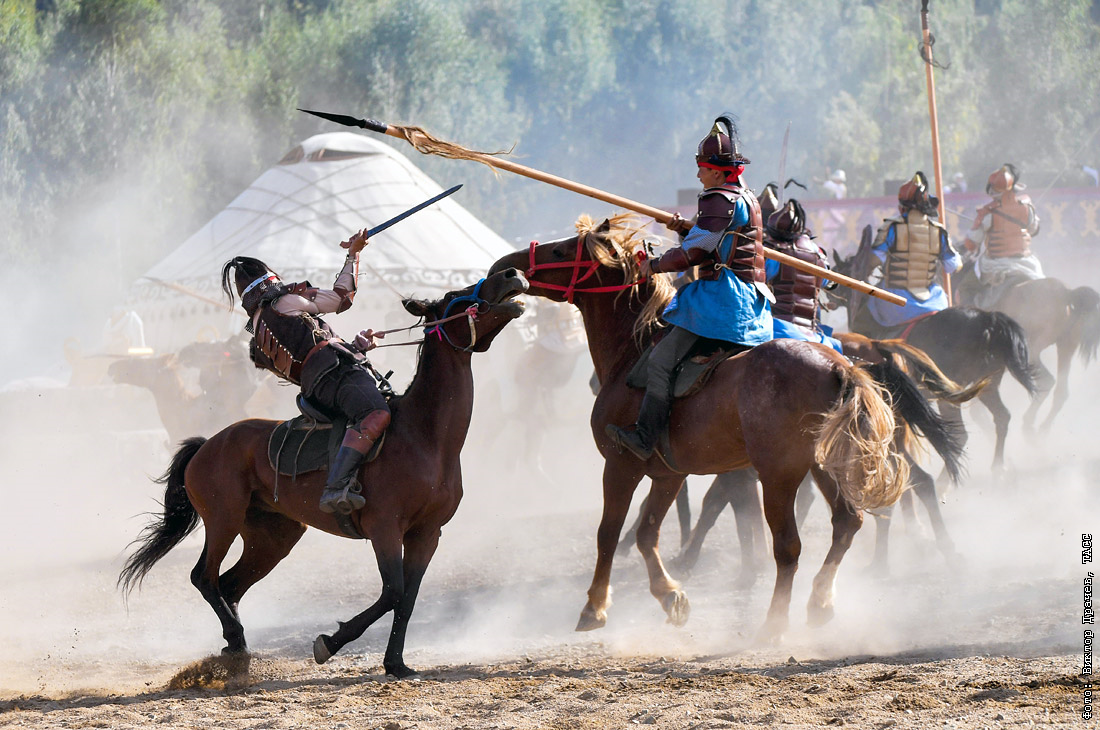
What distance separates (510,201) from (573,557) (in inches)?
1467

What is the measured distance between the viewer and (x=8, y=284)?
28.0 meters

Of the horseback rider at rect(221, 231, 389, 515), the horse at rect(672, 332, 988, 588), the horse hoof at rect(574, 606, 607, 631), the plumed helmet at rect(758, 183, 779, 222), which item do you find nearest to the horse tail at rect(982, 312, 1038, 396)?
the horse at rect(672, 332, 988, 588)

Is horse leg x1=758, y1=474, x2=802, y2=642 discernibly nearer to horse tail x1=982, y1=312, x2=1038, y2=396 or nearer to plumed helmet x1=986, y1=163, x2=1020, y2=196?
horse tail x1=982, y1=312, x2=1038, y2=396

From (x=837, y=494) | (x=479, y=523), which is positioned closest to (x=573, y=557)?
(x=479, y=523)

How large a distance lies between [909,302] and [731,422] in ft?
14.7

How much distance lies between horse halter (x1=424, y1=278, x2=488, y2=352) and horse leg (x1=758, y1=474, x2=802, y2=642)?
1527 mm

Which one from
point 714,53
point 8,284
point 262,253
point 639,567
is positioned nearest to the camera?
point 639,567

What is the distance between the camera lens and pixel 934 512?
768cm

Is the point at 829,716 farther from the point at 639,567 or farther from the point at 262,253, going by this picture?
the point at 262,253

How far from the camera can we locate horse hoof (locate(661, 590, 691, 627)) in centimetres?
587

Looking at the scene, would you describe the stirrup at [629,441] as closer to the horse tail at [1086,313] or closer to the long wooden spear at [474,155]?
the long wooden spear at [474,155]

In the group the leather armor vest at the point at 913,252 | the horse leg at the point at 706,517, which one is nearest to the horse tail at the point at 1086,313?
the leather armor vest at the point at 913,252

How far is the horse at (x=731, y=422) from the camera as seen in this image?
529 cm

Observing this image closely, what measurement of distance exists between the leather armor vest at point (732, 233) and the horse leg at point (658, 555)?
112 cm
